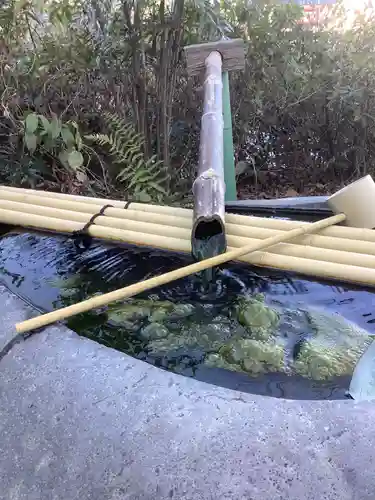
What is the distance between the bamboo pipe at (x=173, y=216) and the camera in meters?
2.02

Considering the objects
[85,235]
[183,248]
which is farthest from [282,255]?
[85,235]

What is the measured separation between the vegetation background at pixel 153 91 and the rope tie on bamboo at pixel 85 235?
1.60 m

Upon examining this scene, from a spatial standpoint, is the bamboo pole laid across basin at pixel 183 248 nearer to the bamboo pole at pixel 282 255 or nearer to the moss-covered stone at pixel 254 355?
the bamboo pole at pixel 282 255

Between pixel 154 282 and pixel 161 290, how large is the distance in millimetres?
293

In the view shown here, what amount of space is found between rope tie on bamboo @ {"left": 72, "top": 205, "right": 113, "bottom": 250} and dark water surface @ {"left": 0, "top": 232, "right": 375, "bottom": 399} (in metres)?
0.03

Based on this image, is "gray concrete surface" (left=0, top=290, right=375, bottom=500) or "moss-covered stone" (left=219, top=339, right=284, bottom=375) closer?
"gray concrete surface" (left=0, top=290, right=375, bottom=500)

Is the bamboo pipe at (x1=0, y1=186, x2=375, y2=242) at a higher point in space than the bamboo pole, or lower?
higher

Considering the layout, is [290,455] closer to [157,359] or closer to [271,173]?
[157,359]

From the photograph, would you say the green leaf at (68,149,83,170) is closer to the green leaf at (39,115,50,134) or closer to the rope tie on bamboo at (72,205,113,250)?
the green leaf at (39,115,50,134)

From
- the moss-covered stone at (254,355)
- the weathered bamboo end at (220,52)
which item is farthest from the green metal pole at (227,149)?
the moss-covered stone at (254,355)

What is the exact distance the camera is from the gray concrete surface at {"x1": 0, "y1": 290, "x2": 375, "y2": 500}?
104 cm

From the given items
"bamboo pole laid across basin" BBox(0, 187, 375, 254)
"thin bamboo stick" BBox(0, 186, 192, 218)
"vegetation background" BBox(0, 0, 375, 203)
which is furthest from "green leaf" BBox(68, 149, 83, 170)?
"bamboo pole laid across basin" BBox(0, 187, 375, 254)

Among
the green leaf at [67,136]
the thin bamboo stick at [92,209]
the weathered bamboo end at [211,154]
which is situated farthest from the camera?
the green leaf at [67,136]

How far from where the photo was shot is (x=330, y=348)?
5.13 ft
